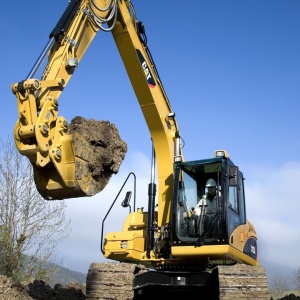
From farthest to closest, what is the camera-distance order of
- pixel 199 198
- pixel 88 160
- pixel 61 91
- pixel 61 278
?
pixel 61 278 → pixel 199 198 → pixel 61 91 → pixel 88 160

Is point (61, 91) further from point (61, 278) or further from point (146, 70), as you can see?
point (61, 278)

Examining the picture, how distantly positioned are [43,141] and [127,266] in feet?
9.49

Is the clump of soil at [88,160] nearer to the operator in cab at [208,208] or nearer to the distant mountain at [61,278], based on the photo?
the operator in cab at [208,208]

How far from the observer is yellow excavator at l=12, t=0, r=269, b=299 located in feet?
20.3

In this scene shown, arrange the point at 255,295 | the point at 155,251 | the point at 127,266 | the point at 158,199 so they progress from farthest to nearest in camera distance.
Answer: the point at 158,199, the point at 155,251, the point at 127,266, the point at 255,295

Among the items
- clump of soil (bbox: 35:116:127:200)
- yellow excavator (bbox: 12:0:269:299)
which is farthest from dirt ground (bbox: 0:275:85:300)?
clump of soil (bbox: 35:116:127:200)

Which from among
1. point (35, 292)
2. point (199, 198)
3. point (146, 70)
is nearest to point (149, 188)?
point (199, 198)

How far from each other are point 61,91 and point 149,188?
3321 millimetres

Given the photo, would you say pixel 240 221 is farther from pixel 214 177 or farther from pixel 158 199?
pixel 158 199

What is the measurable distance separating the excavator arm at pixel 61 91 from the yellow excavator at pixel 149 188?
0.01m

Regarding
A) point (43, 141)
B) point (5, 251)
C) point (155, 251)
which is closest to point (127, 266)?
point (155, 251)

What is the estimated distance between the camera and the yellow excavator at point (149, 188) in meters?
6.19

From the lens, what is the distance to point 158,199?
9.46 m

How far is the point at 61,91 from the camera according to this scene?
6.80 metres
